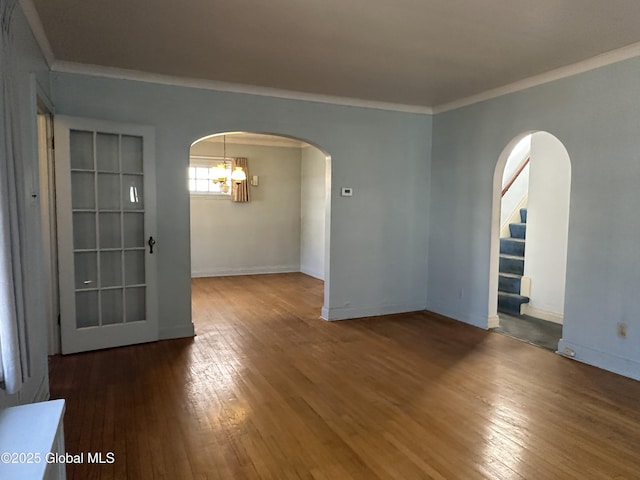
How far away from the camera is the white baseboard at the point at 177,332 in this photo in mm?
4488

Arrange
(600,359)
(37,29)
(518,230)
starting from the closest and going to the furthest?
(37,29) → (600,359) → (518,230)

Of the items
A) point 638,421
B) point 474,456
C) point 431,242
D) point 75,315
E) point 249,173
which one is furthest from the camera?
point 249,173

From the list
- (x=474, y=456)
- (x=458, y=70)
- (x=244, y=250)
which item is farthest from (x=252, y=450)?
(x=244, y=250)

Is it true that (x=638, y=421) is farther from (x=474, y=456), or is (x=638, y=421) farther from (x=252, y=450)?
(x=252, y=450)

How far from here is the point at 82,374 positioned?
3.55 m

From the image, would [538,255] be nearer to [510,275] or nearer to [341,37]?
[510,275]

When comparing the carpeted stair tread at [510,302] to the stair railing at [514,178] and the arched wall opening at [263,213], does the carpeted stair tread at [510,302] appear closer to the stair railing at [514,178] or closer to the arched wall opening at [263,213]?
the stair railing at [514,178]

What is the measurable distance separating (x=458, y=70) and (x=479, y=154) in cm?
125

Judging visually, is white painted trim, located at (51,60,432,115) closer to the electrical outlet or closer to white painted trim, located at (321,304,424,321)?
white painted trim, located at (321,304,424,321)

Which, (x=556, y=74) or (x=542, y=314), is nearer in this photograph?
(x=556, y=74)

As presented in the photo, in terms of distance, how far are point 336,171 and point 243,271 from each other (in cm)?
415

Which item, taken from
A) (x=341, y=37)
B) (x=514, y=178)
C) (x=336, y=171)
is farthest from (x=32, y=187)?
(x=514, y=178)

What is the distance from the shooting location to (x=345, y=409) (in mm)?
2980

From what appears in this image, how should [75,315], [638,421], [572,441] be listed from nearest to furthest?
[572,441] < [638,421] < [75,315]
